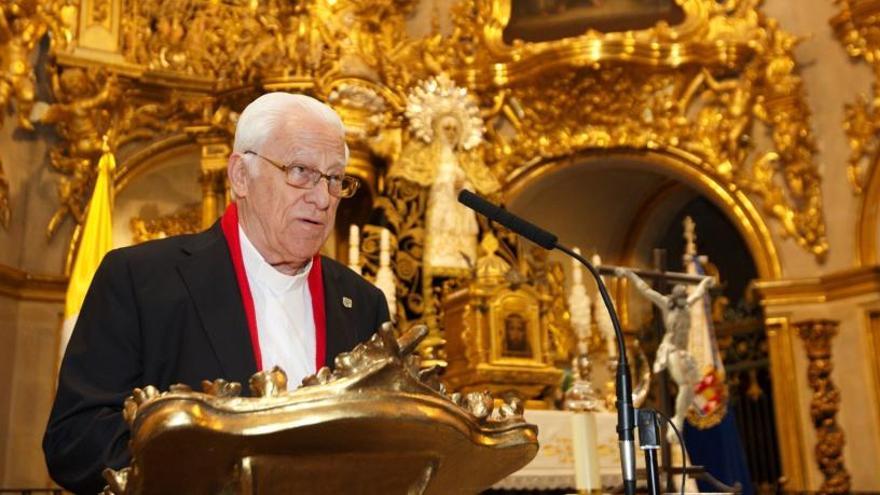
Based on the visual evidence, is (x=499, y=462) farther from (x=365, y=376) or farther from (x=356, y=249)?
(x=356, y=249)

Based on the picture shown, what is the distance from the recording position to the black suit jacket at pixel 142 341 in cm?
Result: 152

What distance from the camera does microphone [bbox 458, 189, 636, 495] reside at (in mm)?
1894

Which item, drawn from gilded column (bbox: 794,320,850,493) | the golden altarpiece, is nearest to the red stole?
the golden altarpiece

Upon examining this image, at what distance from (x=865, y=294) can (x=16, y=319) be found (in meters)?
7.73

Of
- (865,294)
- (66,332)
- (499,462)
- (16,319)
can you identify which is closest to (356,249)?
(66,332)

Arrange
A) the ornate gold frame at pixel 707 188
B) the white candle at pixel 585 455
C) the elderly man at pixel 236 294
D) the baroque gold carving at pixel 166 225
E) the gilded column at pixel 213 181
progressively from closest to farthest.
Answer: the elderly man at pixel 236 294, the white candle at pixel 585 455, the gilded column at pixel 213 181, the baroque gold carving at pixel 166 225, the ornate gold frame at pixel 707 188

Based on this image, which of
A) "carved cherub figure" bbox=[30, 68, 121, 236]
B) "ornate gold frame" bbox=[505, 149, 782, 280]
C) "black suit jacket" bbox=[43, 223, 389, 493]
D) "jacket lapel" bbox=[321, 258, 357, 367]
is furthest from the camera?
"ornate gold frame" bbox=[505, 149, 782, 280]

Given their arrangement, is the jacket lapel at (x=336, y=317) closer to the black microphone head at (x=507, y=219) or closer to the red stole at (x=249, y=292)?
the red stole at (x=249, y=292)

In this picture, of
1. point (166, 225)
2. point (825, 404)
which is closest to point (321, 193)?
point (166, 225)

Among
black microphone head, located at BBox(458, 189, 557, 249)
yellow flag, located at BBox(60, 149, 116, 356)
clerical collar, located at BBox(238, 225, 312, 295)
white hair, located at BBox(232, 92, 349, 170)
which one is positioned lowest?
clerical collar, located at BBox(238, 225, 312, 295)

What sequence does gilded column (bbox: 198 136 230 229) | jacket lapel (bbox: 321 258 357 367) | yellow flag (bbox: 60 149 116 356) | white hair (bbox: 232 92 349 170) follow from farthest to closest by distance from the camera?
1. gilded column (bbox: 198 136 230 229)
2. yellow flag (bbox: 60 149 116 356)
3. jacket lapel (bbox: 321 258 357 367)
4. white hair (bbox: 232 92 349 170)

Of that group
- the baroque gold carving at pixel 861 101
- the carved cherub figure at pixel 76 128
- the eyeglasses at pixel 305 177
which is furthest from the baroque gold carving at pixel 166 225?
the eyeglasses at pixel 305 177

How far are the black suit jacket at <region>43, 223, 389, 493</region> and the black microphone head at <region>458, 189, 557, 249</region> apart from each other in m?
0.36

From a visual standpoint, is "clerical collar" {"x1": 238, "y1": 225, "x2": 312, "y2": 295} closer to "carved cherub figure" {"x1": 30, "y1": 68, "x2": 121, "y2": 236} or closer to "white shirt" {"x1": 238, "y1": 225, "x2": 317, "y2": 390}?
"white shirt" {"x1": 238, "y1": 225, "x2": 317, "y2": 390}
